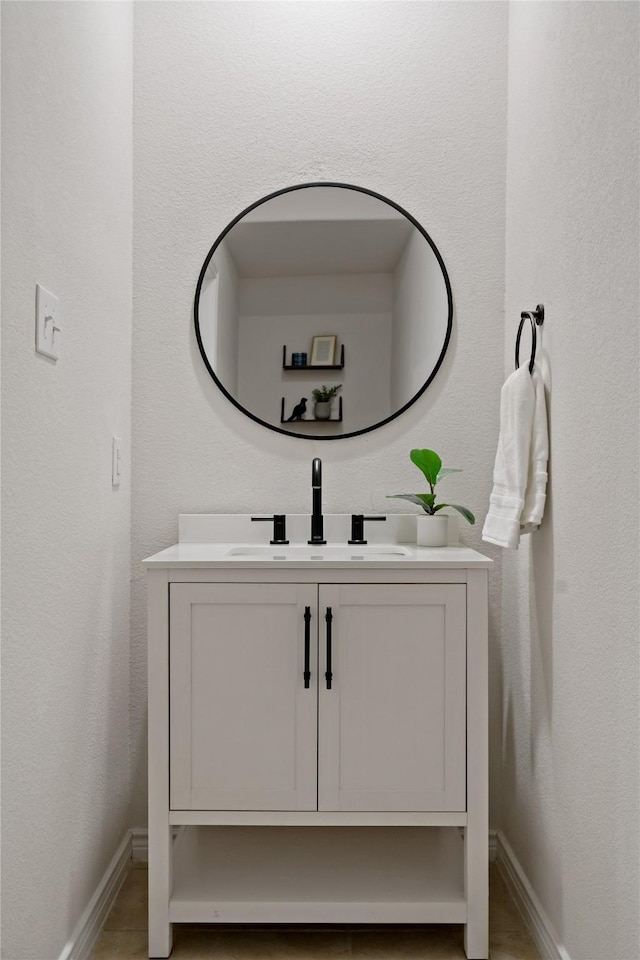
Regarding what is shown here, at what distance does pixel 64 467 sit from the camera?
148cm

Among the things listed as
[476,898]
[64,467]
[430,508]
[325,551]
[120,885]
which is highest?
[64,467]

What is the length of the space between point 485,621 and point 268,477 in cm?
77

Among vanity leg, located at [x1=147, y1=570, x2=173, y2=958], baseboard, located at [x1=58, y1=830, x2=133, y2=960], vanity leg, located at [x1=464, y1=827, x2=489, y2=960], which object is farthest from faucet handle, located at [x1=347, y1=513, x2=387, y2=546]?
baseboard, located at [x1=58, y1=830, x2=133, y2=960]

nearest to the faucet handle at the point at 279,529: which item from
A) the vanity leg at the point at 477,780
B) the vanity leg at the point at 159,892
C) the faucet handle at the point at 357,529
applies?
the faucet handle at the point at 357,529

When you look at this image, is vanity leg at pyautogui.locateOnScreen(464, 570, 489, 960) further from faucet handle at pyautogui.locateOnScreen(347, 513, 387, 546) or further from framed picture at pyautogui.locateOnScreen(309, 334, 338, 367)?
framed picture at pyautogui.locateOnScreen(309, 334, 338, 367)

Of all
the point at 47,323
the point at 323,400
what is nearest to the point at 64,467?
the point at 47,323

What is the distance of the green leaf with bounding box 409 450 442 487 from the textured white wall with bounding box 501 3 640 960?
1.03 ft

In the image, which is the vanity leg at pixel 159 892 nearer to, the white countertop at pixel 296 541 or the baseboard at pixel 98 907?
the baseboard at pixel 98 907

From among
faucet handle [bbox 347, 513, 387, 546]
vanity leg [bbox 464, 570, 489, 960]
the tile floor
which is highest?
faucet handle [bbox 347, 513, 387, 546]

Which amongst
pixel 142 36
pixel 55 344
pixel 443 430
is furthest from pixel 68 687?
pixel 142 36

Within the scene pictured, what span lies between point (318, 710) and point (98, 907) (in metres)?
0.71

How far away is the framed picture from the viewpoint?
2082mm

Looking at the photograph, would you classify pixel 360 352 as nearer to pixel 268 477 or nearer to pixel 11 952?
pixel 268 477

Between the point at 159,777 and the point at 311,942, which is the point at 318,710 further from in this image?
the point at 311,942
